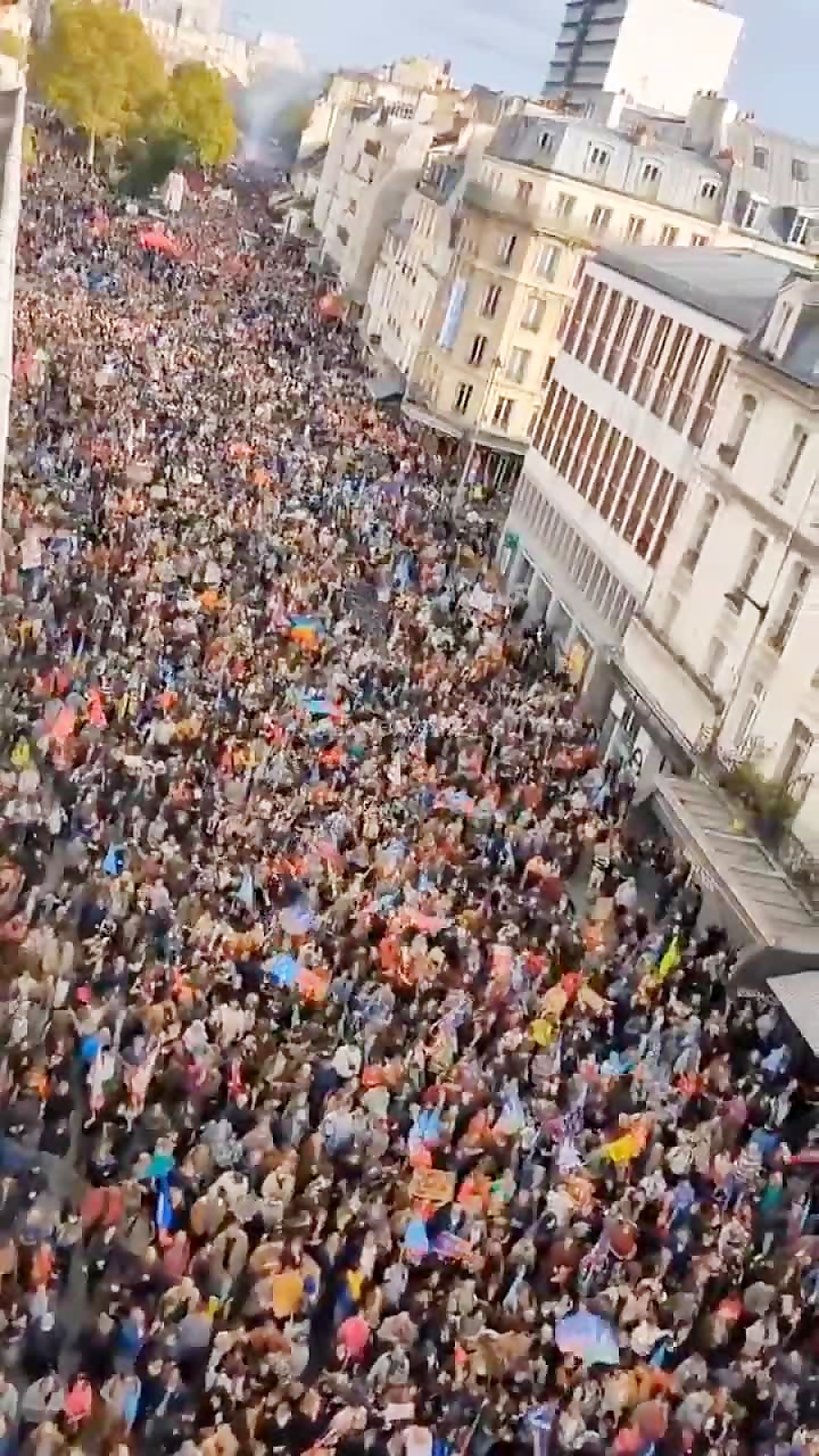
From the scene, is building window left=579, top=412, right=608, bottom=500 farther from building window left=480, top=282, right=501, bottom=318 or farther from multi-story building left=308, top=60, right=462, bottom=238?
Answer: multi-story building left=308, top=60, right=462, bottom=238

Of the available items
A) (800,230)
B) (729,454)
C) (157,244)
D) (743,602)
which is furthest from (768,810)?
(157,244)

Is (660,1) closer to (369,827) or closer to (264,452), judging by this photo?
(264,452)

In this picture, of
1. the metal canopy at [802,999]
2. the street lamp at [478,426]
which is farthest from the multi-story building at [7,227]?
the street lamp at [478,426]

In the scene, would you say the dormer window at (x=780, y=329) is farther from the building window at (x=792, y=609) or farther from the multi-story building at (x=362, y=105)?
the multi-story building at (x=362, y=105)

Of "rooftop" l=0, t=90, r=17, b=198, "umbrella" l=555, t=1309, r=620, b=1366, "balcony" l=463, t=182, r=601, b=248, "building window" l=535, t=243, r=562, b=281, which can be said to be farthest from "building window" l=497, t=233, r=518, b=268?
"umbrella" l=555, t=1309, r=620, b=1366

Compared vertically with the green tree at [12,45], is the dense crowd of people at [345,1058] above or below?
below

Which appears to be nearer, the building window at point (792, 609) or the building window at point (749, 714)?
the building window at point (792, 609)
